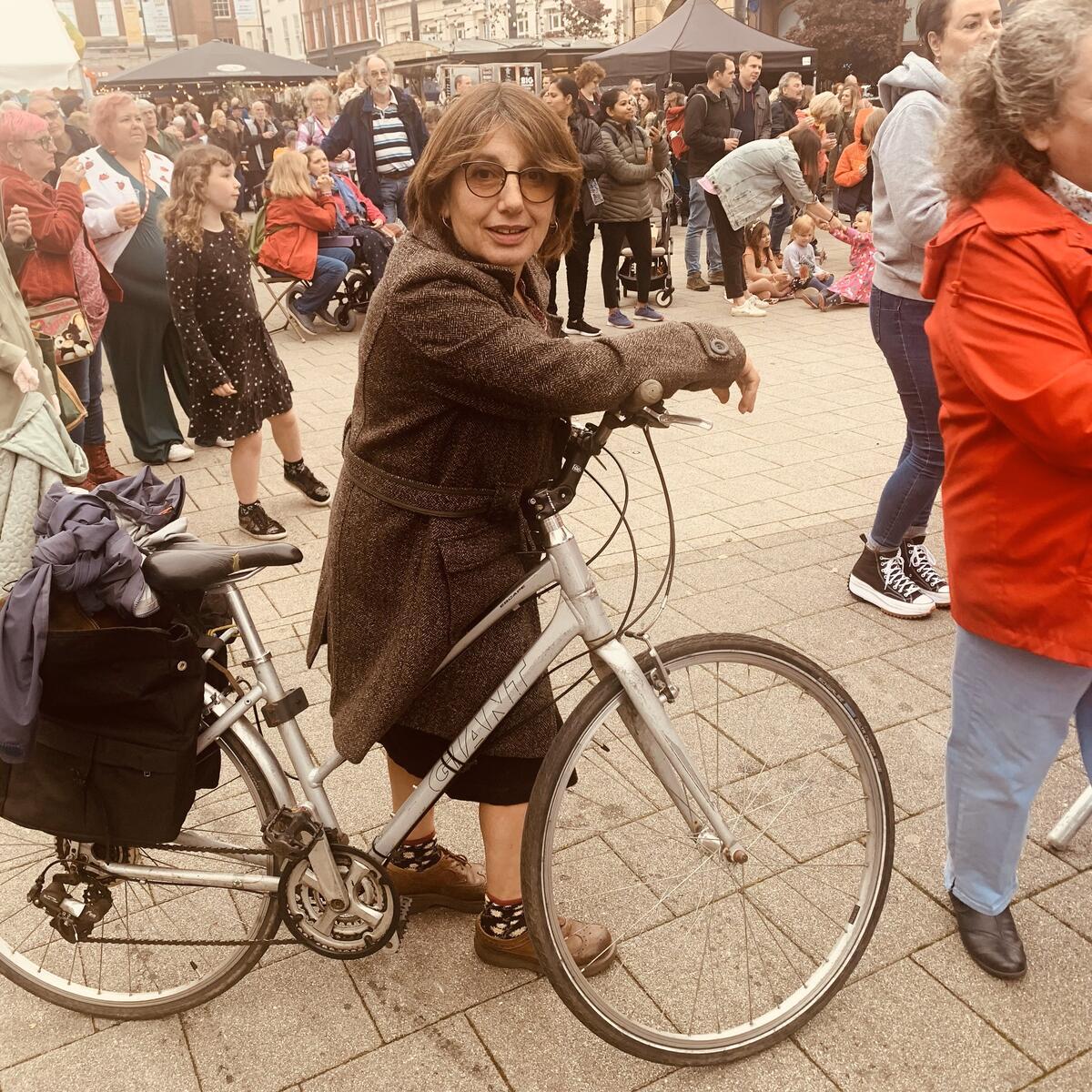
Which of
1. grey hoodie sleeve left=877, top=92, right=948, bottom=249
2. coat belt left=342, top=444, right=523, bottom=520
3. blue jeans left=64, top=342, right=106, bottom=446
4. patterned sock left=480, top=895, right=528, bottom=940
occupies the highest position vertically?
grey hoodie sleeve left=877, top=92, right=948, bottom=249

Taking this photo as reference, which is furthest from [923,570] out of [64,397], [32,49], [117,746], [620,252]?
[620,252]

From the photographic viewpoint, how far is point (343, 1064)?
2.24 meters

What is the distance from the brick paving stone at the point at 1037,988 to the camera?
7.35 ft

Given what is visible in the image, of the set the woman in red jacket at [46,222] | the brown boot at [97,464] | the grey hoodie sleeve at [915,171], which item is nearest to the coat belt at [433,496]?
the grey hoodie sleeve at [915,171]

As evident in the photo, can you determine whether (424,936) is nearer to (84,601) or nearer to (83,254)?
(84,601)

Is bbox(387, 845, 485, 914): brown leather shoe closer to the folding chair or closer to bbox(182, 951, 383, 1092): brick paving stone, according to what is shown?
bbox(182, 951, 383, 1092): brick paving stone

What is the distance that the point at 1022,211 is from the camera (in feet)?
6.30

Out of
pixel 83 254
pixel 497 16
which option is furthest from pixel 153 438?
pixel 497 16

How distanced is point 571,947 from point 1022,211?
1.71m

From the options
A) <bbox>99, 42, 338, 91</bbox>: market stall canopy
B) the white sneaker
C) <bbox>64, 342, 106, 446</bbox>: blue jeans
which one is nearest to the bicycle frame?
<bbox>64, 342, 106, 446</bbox>: blue jeans

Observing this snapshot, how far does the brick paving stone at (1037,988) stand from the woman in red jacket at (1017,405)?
54 mm

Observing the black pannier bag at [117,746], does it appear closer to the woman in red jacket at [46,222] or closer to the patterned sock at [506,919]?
the patterned sock at [506,919]

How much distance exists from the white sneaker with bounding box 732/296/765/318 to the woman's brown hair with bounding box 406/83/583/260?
8.44m

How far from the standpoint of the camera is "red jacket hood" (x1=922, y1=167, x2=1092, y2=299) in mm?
1889
